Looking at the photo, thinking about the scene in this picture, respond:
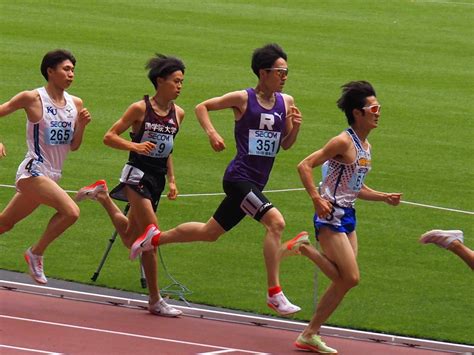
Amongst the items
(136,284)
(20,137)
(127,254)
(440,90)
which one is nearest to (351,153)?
(136,284)

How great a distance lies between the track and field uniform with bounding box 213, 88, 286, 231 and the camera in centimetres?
1200

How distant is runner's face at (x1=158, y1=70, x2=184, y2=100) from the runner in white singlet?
0.73 metres

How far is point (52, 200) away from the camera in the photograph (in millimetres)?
12125

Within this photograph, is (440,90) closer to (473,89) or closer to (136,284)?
(473,89)

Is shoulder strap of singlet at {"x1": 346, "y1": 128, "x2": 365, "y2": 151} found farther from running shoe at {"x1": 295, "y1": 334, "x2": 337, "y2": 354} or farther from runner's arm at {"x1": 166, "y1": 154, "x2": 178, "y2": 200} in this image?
runner's arm at {"x1": 166, "y1": 154, "x2": 178, "y2": 200}

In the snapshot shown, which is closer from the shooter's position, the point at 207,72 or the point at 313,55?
the point at 207,72

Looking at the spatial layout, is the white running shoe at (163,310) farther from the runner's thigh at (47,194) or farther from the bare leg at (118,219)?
the runner's thigh at (47,194)

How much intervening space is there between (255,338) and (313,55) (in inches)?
644

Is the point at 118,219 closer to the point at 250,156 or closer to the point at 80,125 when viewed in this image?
the point at 80,125

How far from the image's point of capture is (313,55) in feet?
90.5

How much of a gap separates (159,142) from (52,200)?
1.07 m

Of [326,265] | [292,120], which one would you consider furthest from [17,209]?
[326,265]

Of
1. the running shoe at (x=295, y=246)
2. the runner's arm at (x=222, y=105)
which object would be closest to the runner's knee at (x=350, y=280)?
the running shoe at (x=295, y=246)

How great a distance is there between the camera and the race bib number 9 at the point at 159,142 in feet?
40.5
